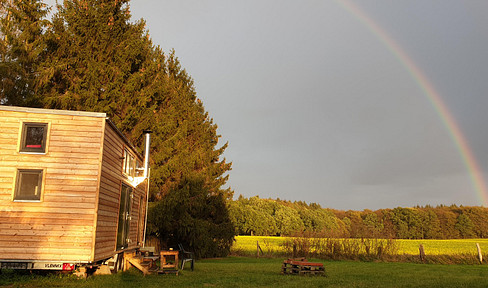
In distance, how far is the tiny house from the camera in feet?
32.2

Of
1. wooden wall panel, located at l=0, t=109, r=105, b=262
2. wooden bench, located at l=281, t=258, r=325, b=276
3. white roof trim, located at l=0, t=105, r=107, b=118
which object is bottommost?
wooden bench, located at l=281, t=258, r=325, b=276

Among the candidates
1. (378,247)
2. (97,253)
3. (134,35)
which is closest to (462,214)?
(378,247)

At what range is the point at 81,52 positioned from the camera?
20.1 m

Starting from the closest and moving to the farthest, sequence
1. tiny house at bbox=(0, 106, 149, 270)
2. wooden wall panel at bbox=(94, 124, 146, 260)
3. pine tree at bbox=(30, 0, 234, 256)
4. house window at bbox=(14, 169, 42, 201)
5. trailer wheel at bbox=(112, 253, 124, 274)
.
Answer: tiny house at bbox=(0, 106, 149, 270), house window at bbox=(14, 169, 42, 201), wooden wall panel at bbox=(94, 124, 146, 260), trailer wheel at bbox=(112, 253, 124, 274), pine tree at bbox=(30, 0, 234, 256)

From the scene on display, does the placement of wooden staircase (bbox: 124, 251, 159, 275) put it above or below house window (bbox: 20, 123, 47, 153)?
below

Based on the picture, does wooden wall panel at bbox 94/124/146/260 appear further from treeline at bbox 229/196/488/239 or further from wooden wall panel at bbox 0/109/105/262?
treeline at bbox 229/196/488/239

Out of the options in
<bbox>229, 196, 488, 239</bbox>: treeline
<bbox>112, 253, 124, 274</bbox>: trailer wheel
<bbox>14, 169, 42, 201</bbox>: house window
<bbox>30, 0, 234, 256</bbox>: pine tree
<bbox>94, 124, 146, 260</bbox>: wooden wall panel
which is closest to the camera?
<bbox>14, 169, 42, 201</bbox>: house window

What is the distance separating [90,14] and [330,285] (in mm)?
18180

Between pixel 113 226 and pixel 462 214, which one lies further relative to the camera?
pixel 462 214

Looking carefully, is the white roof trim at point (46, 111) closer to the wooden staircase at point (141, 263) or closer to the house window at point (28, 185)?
the house window at point (28, 185)

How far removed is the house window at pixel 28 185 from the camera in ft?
33.3

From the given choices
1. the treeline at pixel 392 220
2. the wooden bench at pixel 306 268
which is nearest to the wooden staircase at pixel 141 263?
the wooden bench at pixel 306 268

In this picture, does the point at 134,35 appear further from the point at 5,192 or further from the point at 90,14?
the point at 5,192

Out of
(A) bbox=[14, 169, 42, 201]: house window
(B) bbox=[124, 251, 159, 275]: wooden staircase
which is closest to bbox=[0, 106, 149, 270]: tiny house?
(A) bbox=[14, 169, 42, 201]: house window
